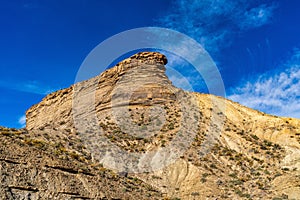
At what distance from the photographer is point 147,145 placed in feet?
137

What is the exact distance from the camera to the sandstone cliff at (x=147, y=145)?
24.5 meters

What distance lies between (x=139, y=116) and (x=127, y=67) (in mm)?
10597

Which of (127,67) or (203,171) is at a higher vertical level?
(127,67)

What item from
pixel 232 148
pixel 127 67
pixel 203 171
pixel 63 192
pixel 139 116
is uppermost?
pixel 127 67

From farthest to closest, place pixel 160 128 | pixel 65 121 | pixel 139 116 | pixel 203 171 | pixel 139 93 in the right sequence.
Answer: pixel 65 121, pixel 139 93, pixel 139 116, pixel 160 128, pixel 203 171

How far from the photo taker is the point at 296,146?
4456cm

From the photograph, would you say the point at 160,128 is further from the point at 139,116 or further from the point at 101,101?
the point at 101,101

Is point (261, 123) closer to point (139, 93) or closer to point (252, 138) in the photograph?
point (252, 138)

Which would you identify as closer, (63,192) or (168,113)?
(63,192)

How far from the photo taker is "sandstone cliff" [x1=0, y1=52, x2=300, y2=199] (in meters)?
24.5

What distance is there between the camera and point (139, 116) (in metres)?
50.5

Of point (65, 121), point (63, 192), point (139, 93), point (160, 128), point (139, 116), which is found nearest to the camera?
point (63, 192)

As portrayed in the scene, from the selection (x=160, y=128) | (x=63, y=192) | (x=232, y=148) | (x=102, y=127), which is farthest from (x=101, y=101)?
(x=63, y=192)

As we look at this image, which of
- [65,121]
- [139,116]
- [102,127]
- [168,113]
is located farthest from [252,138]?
[65,121]
